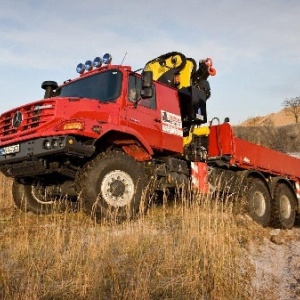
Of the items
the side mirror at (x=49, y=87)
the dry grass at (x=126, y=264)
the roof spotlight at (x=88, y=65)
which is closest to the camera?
the dry grass at (x=126, y=264)

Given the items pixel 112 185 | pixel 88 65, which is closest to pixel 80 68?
pixel 88 65

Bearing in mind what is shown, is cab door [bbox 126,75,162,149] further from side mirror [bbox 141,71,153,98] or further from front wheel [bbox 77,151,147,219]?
front wheel [bbox 77,151,147,219]

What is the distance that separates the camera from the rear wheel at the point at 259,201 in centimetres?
899

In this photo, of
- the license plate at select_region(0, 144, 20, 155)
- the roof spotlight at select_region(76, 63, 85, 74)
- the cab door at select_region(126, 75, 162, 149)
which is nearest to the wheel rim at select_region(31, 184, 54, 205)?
the license plate at select_region(0, 144, 20, 155)

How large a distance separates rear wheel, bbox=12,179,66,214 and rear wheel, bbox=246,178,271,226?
412 cm

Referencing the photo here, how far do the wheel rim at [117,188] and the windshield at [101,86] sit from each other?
60.1 inches

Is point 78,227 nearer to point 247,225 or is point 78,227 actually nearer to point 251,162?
point 247,225

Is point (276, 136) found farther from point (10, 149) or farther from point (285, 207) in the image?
point (10, 149)

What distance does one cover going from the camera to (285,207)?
10711 mm

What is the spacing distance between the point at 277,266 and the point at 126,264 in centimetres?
201

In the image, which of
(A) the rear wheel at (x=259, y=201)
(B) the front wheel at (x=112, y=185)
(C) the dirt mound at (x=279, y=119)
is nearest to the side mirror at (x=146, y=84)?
(B) the front wheel at (x=112, y=185)

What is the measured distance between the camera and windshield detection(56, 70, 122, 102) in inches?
297

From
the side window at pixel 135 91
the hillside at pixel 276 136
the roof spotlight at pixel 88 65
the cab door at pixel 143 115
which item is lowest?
the cab door at pixel 143 115

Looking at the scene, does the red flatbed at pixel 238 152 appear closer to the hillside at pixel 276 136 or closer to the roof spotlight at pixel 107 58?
the roof spotlight at pixel 107 58
